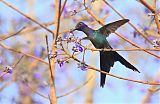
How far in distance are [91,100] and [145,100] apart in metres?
7.21

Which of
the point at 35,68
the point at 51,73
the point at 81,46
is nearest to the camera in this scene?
the point at 81,46

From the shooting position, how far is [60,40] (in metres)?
2.13

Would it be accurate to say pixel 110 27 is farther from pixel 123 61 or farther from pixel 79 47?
pixel 79 47

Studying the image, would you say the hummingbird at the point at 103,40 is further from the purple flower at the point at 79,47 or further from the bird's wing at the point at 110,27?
the purple flower at the point at 79,47

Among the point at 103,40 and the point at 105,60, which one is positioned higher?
the point at 103,40

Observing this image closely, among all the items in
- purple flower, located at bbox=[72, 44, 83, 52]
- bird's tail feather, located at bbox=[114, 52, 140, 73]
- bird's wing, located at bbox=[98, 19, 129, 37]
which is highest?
bird's wing, located at bbox=[98, 19, 129, 37]

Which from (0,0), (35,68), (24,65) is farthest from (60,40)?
(35,68)

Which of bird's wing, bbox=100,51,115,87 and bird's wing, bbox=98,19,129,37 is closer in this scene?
bird's wing, bbox=98,19,129,37

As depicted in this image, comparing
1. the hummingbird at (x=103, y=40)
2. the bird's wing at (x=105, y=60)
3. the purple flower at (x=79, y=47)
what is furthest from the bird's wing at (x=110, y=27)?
the purple flower at (x=79, y=47)

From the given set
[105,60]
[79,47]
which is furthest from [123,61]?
[79,47]

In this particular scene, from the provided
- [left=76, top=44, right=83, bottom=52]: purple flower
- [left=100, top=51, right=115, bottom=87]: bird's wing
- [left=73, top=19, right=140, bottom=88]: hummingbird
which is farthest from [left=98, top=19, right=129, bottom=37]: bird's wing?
[left=76, top=44, right=83, bottom=52]: purple flower

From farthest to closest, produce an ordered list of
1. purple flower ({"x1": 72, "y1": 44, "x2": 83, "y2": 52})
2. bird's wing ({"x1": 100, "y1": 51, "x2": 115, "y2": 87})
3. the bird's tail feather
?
bird's wing ({"x1": 100, "y1": 51, "x2": 115, "y2": 87}), the bird's tail feather, purple flower ({"x1": 72, "y1": 44, "x2": 83, "y2": 52})

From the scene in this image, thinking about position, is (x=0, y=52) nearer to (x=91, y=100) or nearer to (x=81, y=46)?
(x=81, y=46)

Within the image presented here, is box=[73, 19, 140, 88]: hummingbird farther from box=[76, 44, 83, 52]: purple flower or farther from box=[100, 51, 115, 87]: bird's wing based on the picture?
box=[76, 44, 83, 52]: purple flower
